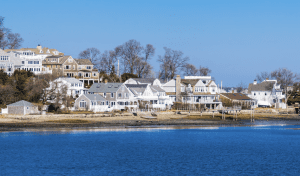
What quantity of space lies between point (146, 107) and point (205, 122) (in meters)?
16.6

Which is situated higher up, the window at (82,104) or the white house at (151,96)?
the white house at (151,96)

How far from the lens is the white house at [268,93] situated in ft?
358

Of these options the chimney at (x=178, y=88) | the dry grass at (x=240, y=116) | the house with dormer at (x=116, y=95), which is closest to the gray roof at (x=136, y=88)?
the house with dormer at (x=116, y=95)

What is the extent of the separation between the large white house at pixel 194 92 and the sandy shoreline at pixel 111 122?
11.8 m

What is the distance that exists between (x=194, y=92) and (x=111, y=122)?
32.8 meters

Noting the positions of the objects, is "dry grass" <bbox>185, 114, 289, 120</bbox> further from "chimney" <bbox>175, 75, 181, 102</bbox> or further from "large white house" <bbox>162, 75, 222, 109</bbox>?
"chimney" <bbox>175, 75, 181, 102</bbox>

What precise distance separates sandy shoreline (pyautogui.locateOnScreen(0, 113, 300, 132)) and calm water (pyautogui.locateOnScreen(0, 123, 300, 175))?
181 centimetres

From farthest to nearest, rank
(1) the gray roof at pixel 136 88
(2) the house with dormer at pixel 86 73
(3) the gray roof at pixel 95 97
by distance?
(2) the house with dormer at pixel 86 73 < (1) the gray roof at pixel 136 88 < (3) the gray roof at pixel 95 97

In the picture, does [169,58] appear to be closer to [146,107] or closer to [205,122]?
[146,107]

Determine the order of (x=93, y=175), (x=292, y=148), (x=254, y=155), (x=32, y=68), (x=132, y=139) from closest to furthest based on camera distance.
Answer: (x=93, y=175) < (x=254, y=155) < (x=292, y=148) < (x=132, y=139) < (x=32, y=68)

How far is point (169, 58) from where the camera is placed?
11869 centimetres

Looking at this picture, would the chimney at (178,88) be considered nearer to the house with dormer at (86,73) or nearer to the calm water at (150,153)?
the house with dormer at (86,73)

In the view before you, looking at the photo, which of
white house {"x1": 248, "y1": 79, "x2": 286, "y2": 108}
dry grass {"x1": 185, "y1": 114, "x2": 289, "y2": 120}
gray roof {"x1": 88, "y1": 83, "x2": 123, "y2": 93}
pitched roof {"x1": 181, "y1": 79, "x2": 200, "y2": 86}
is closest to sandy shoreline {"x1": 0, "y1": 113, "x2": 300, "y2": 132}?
dry grass {"x1": 185, "y1": 114, "x2": 289, "y2": 120}

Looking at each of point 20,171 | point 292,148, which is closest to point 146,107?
point 292,148
